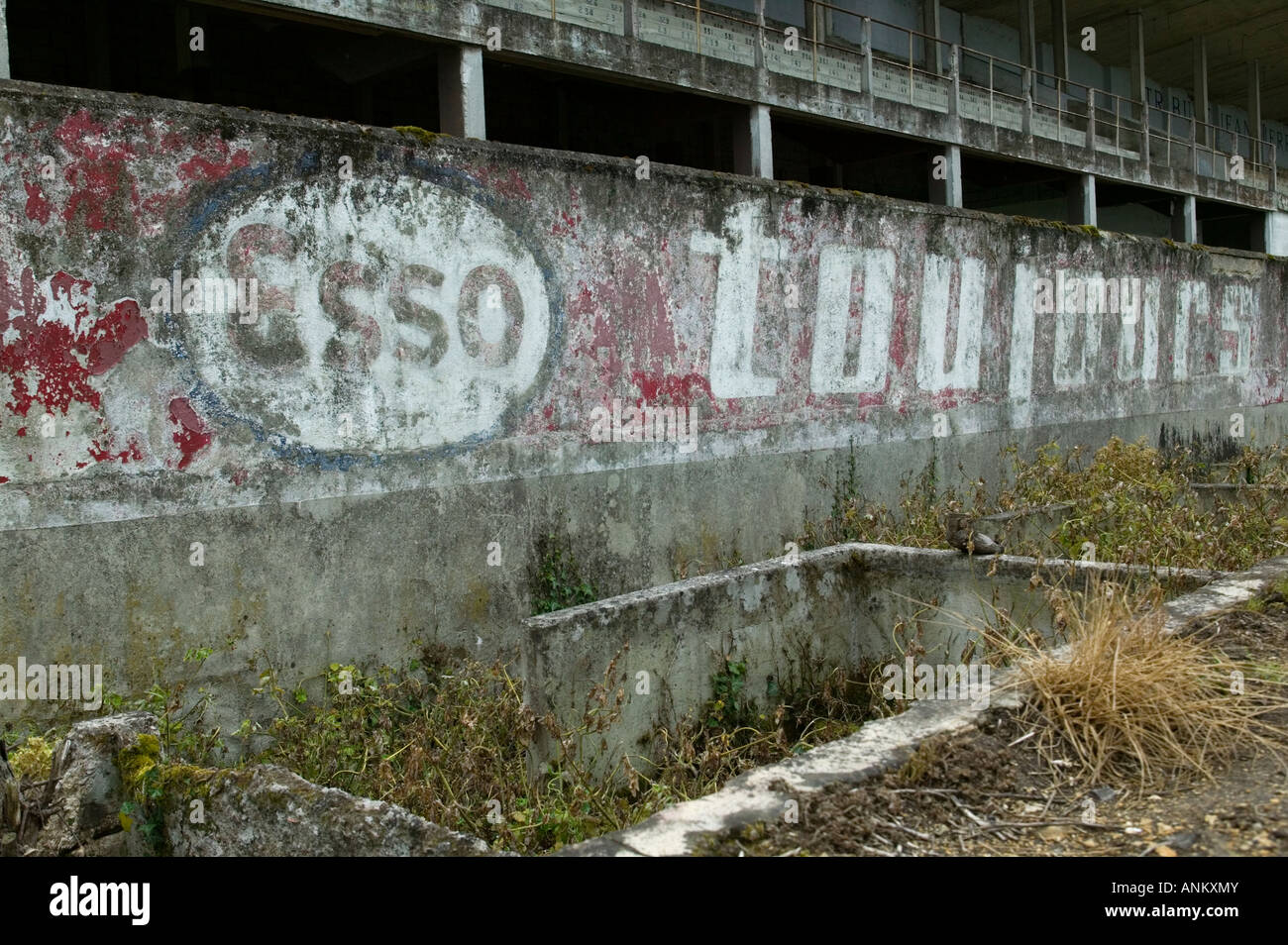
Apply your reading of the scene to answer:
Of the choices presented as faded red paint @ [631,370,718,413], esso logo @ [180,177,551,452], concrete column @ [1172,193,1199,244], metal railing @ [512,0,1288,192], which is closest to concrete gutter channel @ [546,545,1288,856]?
esso logo @ [180,177,551,452]

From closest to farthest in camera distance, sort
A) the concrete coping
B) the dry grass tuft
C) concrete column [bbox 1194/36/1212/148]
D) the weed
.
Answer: the dry grass tuft → the concrete coping → the weed → concrete column [bbox 1194/36/1212/148]

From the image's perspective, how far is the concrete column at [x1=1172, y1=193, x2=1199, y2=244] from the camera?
18094 millimetres

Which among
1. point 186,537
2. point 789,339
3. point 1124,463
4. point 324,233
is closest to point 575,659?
point 186,537

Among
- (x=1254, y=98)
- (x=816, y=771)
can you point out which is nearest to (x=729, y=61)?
(x=816, y=771)

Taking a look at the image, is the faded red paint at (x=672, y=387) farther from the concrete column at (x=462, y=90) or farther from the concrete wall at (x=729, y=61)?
the concrete wall at (x=729, y=61)

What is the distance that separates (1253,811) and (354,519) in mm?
4607

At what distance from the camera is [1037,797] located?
331 cm

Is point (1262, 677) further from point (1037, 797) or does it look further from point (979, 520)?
point (979, 520)

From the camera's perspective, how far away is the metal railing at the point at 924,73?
13734mm

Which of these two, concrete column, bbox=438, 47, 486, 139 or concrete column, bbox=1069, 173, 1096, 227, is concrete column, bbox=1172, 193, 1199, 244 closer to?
concrete column, bbox=1069, 173, 1096, 227

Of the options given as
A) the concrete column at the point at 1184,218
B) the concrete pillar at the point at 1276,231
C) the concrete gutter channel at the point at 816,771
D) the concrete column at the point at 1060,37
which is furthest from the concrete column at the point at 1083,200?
the concrete gutter channel at the point at 816,771

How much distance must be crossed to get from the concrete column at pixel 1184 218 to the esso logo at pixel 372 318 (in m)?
15.0

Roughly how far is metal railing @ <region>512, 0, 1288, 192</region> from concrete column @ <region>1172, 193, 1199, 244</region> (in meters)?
0.60

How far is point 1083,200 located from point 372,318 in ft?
42.0
